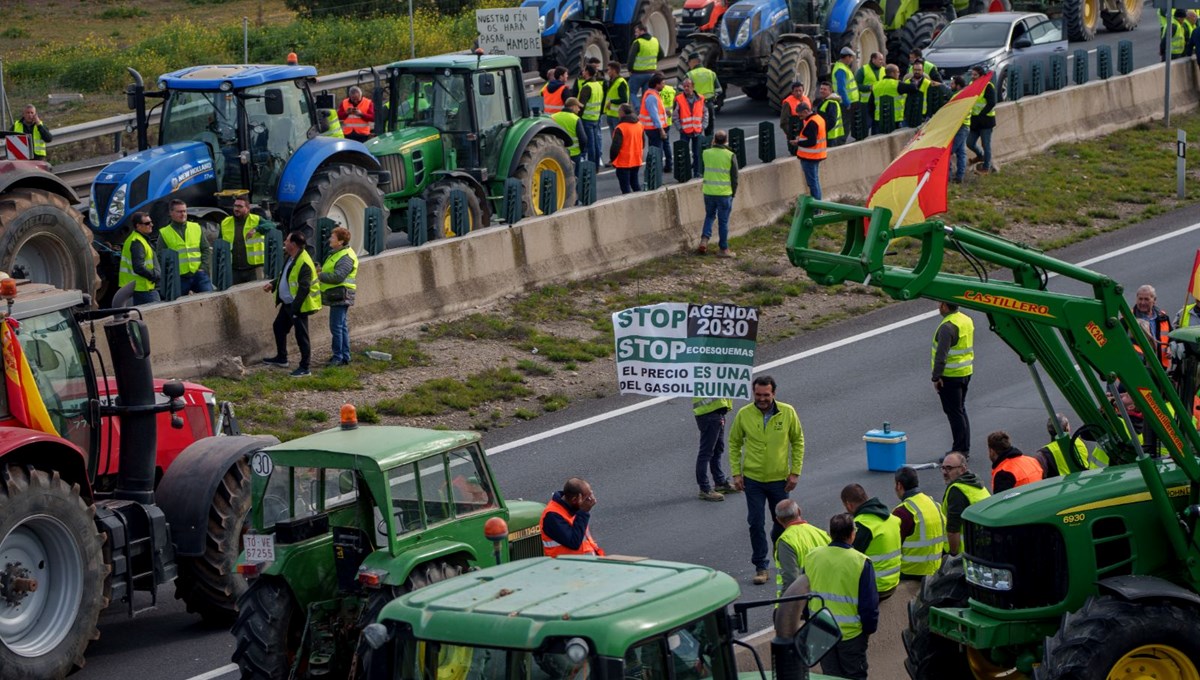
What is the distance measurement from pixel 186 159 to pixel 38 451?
8.87m

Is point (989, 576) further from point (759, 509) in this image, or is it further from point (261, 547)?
Answer: point (261, 547)

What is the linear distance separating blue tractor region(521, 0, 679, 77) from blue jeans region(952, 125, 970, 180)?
26.2 ft

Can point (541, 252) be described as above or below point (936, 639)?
above

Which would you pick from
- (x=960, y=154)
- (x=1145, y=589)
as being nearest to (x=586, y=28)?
(x=960, y=154)

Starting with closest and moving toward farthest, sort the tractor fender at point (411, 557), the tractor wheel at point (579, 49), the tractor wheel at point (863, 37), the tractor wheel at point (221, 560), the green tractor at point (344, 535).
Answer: the tractor fender at point (411, 557) → the green tractor at point (344, 535) → the tractor wheel at point (221, 560) → the tractor wheel at point (579, 49) → the tractor wheel at point (863, 37)

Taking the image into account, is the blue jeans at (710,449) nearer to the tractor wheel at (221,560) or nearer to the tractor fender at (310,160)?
the tractor wheel at (221,560)

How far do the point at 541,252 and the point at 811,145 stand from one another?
502 centimetres

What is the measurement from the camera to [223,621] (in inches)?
510

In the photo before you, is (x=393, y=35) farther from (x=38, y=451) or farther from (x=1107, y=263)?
(x=38, y=451)

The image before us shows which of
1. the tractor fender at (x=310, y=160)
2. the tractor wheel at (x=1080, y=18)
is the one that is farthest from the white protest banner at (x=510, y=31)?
the tractor wheel at (x=1080, y=18)

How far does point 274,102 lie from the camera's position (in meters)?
19.6

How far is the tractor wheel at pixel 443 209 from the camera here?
22031 mm

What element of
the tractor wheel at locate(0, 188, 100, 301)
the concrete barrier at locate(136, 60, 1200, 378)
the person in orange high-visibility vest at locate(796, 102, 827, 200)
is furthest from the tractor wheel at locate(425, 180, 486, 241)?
the person in orange high-visibility vest at locate(796, 102, 827, 200)

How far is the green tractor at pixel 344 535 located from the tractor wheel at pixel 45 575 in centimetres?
131
